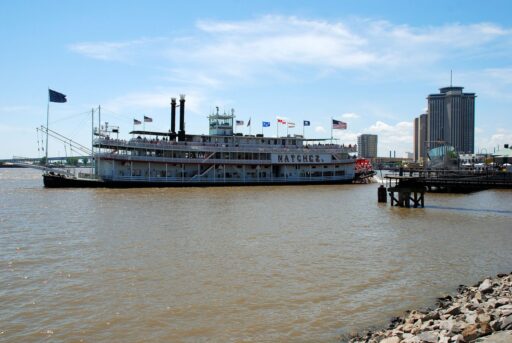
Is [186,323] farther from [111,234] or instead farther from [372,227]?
[372,227]

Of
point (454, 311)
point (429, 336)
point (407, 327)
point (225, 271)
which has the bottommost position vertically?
point (225, 271)

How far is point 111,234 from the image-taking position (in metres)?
24.8

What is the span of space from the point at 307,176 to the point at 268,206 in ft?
109

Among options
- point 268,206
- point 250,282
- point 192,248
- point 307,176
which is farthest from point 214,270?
point 307,176

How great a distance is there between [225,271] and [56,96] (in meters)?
45.8

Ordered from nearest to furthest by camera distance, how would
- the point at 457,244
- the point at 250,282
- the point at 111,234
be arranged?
the point at 250,282 → the point at 457,244 → the point at 111,234

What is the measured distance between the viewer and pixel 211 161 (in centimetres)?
6512

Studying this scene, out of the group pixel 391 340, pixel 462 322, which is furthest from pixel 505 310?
pixel 391 340

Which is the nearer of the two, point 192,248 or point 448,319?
point 448,319

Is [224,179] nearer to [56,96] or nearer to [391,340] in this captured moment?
[56,96]

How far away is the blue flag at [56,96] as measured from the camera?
54450 millimetres

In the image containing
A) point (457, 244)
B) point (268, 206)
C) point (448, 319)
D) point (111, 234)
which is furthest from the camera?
point (268, 206)

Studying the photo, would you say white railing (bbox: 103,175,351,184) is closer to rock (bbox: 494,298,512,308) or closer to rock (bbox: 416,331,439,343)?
rock (bbox: 494,298,512,308)

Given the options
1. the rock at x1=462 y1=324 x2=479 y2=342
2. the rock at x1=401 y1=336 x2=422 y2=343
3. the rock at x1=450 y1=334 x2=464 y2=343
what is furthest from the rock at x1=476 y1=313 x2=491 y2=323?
the rock at x1=401 y1=336 x2=422 y2=343
